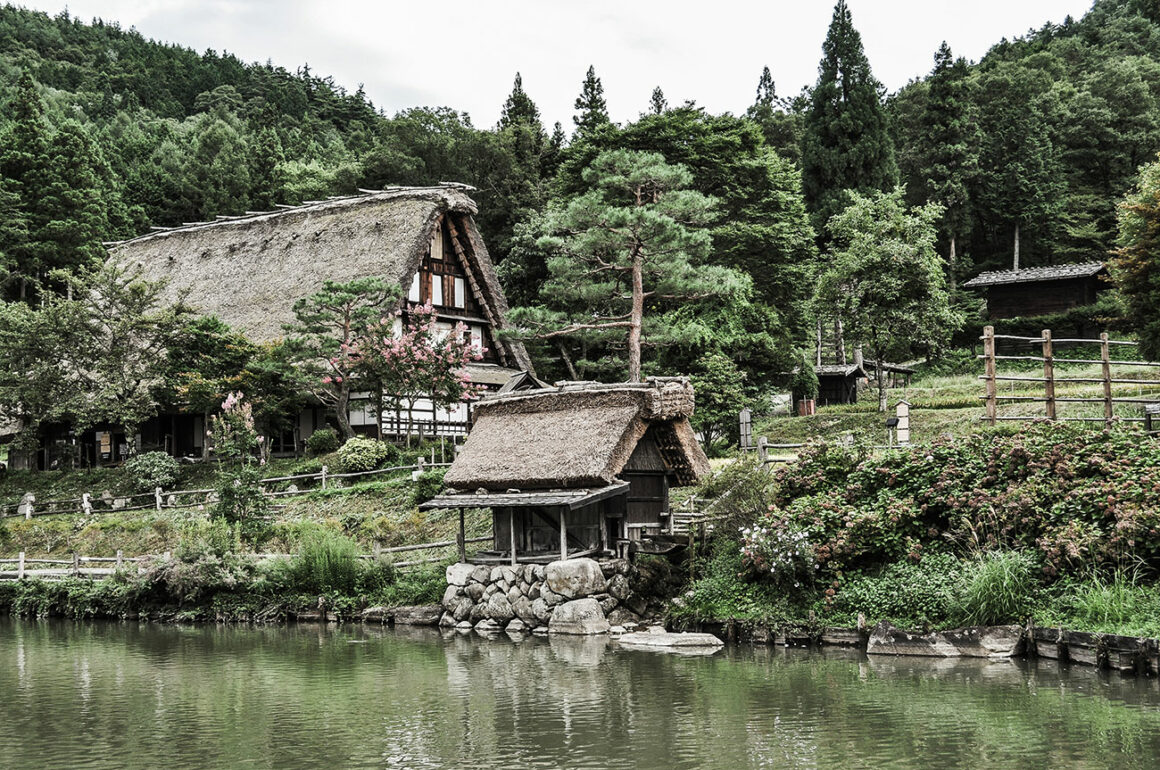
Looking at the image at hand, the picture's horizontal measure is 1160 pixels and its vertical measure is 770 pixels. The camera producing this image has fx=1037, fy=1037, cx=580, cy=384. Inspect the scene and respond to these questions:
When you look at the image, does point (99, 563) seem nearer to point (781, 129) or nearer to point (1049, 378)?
point (1049, 378)

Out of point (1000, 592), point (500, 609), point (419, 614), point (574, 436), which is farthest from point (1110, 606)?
point (419, 614)

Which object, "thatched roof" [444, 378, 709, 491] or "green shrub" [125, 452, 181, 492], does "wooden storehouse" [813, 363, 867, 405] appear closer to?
"thatched roof" [444, 378, 709, 491]

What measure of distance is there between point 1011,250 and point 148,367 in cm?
4354

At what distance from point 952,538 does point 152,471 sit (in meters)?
25.6

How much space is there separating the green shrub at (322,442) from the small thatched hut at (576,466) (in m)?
12.6

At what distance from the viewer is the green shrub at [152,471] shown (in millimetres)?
32750

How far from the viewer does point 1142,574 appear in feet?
49.1

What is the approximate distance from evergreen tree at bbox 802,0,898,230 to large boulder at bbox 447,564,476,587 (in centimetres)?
3218

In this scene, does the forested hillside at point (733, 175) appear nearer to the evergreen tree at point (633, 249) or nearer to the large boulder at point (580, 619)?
the evergreen tree at point (633, 249)

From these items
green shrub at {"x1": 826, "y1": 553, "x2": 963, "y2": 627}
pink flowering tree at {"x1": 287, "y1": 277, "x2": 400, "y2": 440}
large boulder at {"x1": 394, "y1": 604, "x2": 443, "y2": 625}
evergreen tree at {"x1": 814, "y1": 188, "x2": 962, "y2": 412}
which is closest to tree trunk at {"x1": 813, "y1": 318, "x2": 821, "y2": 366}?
evergreen tree at {"x1": 814, "y1": 188, "x2": 962, "y2": 412}

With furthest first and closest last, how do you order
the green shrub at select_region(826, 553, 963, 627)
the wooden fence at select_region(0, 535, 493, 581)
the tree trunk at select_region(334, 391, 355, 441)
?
the tree trunk at select_region(334, 391, 355, 441)
the wooden fence at select_region(0, 535, 493, 581)
the green shrub at select_region(826, 553, 963, 627)

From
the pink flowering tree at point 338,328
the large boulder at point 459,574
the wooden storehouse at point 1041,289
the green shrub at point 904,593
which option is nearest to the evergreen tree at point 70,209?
the pink flowering tree at point 338,328

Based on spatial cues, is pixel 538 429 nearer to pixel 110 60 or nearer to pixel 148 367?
pixel 148 367

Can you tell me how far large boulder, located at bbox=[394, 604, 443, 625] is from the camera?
827 inches
